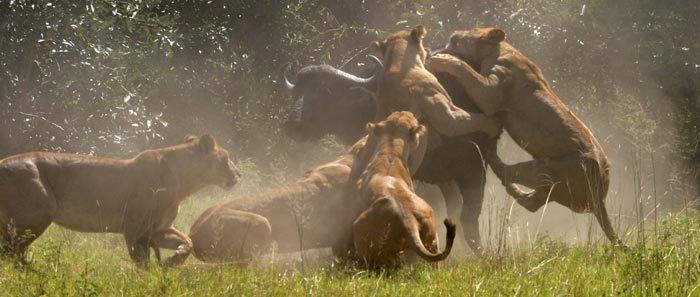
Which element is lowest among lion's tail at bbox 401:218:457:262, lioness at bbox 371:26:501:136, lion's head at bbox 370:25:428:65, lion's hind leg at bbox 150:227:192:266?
lion's hind leg at bbox 150:227:192:266

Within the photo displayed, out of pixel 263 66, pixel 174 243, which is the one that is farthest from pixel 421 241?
pixel 263 66

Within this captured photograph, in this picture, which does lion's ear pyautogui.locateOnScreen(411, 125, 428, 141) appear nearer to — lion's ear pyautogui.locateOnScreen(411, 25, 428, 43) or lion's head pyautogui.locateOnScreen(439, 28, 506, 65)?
lion's head pyautogui.locateOnScreen(439, 28, 506, 65)

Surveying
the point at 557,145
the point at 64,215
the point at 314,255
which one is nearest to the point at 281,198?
the point at 314,255

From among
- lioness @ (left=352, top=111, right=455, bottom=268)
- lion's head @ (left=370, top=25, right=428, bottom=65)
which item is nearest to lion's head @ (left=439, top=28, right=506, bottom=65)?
lion's head @ (left=370, top=25, right=428, bottom=65)

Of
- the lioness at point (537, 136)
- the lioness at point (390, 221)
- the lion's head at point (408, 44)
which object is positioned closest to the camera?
the lioness at point (390, 221)

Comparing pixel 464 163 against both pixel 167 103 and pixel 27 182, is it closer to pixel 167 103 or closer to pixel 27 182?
pixel 27 182

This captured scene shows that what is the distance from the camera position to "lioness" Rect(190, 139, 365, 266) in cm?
732

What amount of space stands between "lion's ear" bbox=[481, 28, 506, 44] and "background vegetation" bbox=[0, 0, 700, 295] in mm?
4205

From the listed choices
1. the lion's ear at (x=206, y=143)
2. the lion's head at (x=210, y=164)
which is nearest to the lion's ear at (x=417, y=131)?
the lion's head at (x=210, y=164)

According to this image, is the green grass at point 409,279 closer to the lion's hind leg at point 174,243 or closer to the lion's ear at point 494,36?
the lion's hind leg at point 174,243

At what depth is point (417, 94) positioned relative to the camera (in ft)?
27.9

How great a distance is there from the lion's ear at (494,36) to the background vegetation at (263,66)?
13.8ft

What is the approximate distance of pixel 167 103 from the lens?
14.9m

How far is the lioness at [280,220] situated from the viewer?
7324 millimetres
